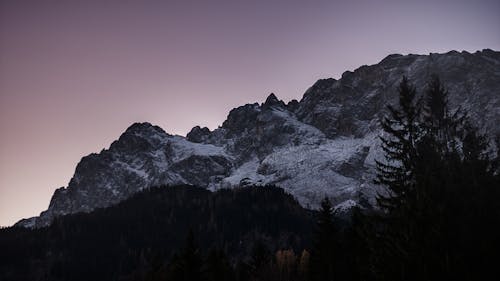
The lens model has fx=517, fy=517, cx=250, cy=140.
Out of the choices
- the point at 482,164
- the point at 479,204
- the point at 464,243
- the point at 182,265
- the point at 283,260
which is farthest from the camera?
the point at 283,260

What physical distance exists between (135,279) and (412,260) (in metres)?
143

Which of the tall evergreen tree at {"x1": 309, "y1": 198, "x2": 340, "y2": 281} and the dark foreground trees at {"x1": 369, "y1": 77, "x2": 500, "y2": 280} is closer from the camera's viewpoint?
the dark foreground trees at {"x1": 369, "y1": 77, "x2": 500, "y2": 280}

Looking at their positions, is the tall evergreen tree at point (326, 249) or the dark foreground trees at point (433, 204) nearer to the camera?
the dark foreground trees at point (433, 204)

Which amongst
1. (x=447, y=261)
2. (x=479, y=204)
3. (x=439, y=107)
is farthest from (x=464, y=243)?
(x=439, y=107)

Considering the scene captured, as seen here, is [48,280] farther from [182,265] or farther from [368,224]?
[368,224]

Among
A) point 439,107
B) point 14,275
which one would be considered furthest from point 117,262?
point 439,107

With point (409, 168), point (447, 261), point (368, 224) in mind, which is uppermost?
point (409, 168)

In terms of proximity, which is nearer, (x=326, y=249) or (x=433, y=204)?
(x=433, y=204)

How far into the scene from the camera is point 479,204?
38281mm

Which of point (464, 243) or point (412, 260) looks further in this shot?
point (464, 243)

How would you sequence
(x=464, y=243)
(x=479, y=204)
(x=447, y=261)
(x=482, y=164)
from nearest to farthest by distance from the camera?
(x=447, y=261) → (x=464, y=243) → (x=479, y=204) → (x=482, y=164)

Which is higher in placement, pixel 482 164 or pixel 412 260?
pixel 482 164

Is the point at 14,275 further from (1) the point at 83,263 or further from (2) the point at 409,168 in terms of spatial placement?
(2) the point at 409,168

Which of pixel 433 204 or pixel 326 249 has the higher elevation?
pixel 433 204
